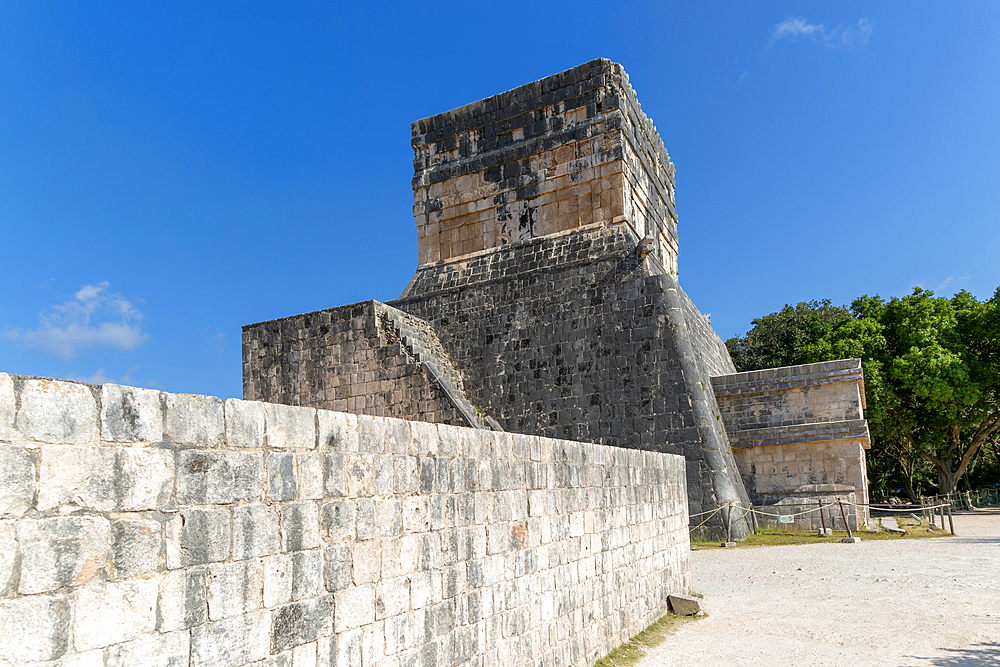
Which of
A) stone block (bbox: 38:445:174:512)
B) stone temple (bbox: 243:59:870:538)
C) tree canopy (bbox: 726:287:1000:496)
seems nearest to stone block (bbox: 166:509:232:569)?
stone block (bbox: 38:445:174:512)

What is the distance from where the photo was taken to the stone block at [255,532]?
2.93 metres

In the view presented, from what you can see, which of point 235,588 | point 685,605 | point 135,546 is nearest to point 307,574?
point 235,588

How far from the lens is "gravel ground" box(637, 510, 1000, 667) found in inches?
237

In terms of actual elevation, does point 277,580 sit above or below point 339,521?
below

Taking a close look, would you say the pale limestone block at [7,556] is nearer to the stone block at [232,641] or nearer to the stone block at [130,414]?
the stone block at [130,414]

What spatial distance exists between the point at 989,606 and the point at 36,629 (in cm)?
830

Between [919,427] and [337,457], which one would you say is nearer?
[337,457]

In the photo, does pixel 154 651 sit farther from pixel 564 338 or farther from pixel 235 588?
pixel 564 338

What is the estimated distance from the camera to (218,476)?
2.88 metres

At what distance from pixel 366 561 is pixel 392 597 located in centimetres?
30

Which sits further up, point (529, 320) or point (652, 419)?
point (529, 320)

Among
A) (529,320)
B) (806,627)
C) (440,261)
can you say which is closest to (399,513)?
(806,627)

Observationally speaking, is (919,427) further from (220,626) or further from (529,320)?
(220,626)

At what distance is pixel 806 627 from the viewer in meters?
6.90
